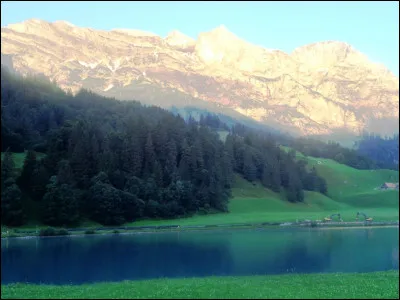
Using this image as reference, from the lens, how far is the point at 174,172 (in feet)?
393

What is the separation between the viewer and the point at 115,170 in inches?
4188

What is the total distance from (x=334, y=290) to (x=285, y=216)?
3563 inches

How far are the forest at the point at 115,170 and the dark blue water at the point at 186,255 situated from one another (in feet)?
44.3

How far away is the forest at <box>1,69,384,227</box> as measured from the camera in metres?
84.1

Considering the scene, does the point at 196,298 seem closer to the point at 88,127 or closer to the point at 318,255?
the point at 318,255

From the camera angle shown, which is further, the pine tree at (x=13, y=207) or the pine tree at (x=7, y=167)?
the pine tree at (x=7, y=167)

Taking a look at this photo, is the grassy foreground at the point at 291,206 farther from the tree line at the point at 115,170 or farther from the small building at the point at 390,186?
the small building at the point at 390,186

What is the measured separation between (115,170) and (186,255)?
5357 centimetres

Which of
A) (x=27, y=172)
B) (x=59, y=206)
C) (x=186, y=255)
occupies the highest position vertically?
(x=27, y=172)

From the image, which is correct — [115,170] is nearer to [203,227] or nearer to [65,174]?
[65,174]

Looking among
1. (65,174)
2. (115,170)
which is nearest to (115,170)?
(115,170)

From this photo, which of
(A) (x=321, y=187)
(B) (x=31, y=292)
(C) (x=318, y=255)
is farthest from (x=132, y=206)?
(A) (x=321, y=187)

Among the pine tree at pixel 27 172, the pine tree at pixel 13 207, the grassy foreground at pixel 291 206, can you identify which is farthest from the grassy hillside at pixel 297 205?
the pine tree at pixel 13 207

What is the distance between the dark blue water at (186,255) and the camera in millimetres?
43719
